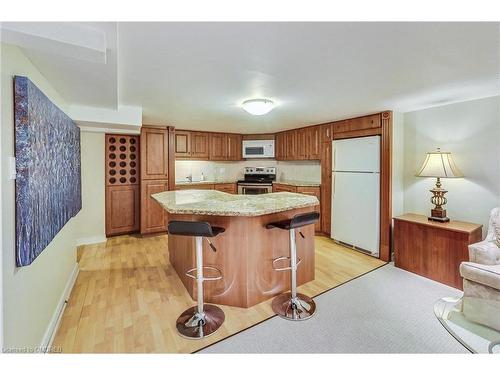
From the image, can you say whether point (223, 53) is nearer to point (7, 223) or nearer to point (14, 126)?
point (14, 126)

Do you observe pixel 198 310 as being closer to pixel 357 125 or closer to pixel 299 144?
pixel 357 125

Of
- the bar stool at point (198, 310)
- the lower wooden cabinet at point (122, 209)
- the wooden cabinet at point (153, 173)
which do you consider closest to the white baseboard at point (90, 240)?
the lower wooden cabinet at point (122, 209)

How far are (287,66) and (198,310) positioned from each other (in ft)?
6.84

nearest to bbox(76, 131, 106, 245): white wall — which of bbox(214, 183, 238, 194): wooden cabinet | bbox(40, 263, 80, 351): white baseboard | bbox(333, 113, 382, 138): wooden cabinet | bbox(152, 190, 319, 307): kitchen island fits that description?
bbox(40, 263, 80, 351): white baseboard

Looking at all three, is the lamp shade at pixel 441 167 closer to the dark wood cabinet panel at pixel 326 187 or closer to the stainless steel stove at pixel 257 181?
the dark wood cabinet panel at pixel 326 187

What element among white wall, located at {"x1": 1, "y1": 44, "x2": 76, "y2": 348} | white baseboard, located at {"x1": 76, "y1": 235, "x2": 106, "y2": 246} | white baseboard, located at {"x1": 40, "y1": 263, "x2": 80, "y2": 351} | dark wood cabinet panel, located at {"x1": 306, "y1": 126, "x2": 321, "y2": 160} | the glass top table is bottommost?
the glass top table

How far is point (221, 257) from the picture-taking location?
7.54 feet

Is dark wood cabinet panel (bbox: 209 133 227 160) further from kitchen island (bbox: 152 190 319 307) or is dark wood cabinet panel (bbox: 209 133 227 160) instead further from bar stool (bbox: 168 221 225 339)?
bar stool (bbox: 168 221 225 339)

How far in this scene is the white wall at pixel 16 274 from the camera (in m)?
1.19

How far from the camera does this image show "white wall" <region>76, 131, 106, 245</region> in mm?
3979

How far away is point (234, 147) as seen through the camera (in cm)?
550

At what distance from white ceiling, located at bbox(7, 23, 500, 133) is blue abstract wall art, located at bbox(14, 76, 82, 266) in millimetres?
348

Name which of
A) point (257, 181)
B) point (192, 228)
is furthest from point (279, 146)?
point (192, 228)
